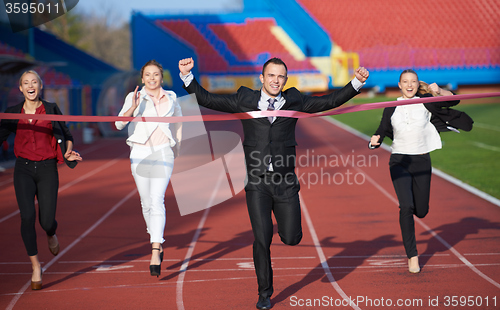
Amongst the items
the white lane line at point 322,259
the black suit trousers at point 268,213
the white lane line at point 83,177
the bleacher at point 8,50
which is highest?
the bleacher at point 8,50

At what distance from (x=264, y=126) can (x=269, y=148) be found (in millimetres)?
188

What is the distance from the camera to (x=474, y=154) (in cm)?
1784

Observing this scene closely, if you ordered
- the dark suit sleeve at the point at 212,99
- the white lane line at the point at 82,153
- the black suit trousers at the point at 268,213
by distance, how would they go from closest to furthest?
1. the dark suit sleeve at the point at 212,99
2. the black suit trousers at the point at 268,213
3. the white lane line at the point at 82,153

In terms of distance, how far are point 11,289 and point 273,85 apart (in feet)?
10.6

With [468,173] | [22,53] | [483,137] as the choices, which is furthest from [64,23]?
[468,173]

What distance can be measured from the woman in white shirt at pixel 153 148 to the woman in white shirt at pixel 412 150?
2.13 metres

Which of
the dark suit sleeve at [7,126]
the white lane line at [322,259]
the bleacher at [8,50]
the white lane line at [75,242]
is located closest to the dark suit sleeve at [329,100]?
the white lane line at [322,259]

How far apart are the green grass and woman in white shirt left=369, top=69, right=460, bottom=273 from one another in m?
5.35

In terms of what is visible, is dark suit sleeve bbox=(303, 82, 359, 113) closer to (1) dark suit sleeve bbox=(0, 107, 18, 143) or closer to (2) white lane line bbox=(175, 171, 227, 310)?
(2) white lane line bbox=(175, 171, 227, 310)

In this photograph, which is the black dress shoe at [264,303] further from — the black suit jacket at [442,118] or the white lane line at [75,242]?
the white lane line at [75,242]

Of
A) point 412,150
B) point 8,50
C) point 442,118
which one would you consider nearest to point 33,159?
point 412,150

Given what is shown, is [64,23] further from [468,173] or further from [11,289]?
[11,289]

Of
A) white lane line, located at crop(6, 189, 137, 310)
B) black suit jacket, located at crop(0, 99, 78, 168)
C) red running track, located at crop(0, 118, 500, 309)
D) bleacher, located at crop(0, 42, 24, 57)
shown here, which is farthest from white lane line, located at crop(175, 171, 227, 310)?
bleacher, located at crop(0, 42, 24, 57)

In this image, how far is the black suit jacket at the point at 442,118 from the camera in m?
6.14
